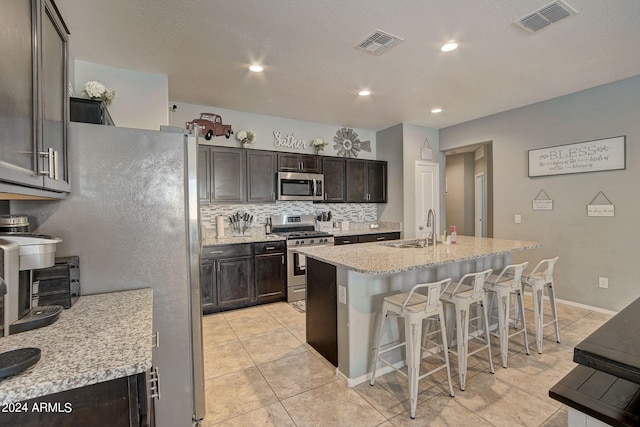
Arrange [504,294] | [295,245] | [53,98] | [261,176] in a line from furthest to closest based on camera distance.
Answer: [261,176]
[295,245]
[504,294]
[53,98]

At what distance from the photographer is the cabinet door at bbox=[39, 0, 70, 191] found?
1232 mm

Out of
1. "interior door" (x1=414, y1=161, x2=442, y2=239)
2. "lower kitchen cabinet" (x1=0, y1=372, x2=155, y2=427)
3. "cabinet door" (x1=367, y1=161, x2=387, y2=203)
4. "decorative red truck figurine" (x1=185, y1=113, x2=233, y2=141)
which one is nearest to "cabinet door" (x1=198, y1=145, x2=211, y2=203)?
"decorative red truck figurine" (x1=185, y1=113, x2=233, y2=141)

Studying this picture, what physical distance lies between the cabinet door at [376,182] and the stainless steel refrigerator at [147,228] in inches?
158

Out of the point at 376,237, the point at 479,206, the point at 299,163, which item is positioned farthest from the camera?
the point at 479,206

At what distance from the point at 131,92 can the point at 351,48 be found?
7.34 ft

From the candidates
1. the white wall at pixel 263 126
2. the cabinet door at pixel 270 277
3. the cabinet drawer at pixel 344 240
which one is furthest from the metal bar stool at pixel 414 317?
the white wall at pixel 263 126

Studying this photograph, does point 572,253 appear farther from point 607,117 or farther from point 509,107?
point 509,107

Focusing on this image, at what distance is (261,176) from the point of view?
4.35 meters

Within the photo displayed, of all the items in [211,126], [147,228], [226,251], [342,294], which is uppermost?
[211,126]

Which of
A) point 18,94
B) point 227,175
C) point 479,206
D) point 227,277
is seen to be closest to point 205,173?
point 227,175

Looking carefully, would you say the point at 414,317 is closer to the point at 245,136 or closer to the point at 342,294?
the point at 342,294

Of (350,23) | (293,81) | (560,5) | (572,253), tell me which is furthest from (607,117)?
(293,81)

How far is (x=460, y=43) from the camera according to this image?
2.61 metres

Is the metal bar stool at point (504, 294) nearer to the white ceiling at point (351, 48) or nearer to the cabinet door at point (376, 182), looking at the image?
the white ceiling at point (351, 48)
